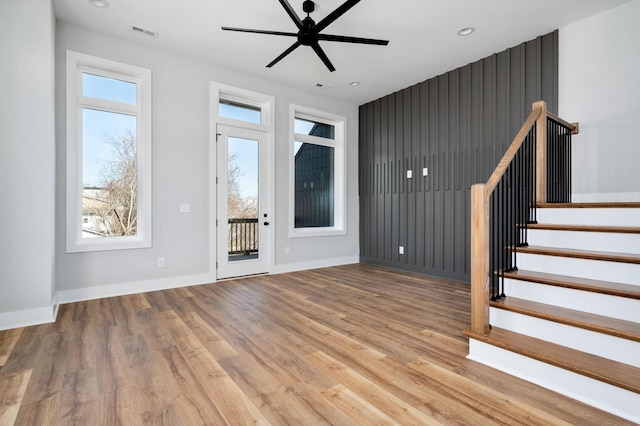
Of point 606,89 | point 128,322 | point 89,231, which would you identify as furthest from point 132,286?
point 606,89

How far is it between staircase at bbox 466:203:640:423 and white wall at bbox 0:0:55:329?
3.84 meters

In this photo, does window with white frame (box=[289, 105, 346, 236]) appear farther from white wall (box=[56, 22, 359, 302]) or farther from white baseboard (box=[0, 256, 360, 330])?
white wall (box=[56, 22, 359, 302])

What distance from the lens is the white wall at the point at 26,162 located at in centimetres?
280

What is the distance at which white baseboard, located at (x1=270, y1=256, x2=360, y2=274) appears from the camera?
5.19 metres

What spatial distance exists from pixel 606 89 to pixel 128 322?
219 inches

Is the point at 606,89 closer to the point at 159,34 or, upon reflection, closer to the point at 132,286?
the point at 159,34

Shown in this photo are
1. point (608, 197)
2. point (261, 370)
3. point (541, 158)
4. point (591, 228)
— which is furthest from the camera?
point (608, 197)

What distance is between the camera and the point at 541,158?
3.16 metres

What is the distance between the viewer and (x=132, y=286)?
3928mm

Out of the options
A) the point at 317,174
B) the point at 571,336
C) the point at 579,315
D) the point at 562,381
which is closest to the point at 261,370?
A: the point at 562,381

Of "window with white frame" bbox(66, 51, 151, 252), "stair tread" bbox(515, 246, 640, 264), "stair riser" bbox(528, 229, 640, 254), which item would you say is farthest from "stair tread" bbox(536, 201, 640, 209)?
"window with white frame" bbox(66, 51, 151, 252)

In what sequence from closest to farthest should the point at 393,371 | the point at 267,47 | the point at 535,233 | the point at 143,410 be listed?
1. the point at 143,410
2. the point at 393,371
3. the point at 535,233
4. the point at 267,47

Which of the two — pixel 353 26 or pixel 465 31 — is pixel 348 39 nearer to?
pixel 353 26

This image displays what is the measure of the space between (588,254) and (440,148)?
2.92 m
